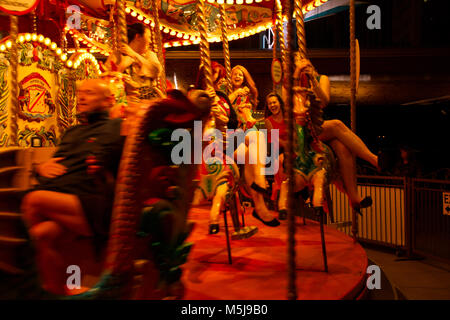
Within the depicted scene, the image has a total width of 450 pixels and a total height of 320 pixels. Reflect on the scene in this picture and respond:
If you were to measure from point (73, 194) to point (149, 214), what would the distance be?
1.41 feet

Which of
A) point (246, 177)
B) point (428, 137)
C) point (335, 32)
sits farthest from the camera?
point (335, 32)

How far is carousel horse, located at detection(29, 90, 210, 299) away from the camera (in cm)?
189

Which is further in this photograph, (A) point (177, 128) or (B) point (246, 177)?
(B) point (246, 177)

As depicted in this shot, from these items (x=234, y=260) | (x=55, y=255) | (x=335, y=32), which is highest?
(x=335, y=32)

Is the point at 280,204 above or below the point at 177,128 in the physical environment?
below

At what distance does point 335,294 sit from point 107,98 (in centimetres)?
212

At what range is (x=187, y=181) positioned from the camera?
7.13 ft

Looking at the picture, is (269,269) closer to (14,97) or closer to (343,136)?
(343,136)

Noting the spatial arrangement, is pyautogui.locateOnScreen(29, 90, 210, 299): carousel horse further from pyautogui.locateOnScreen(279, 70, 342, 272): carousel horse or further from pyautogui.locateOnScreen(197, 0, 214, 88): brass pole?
pyautogui.locateOnScreen(279, 70, 342, 272): carousel horse

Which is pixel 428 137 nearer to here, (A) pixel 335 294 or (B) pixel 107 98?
(A) pixel 335 294

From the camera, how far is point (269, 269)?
350 cm

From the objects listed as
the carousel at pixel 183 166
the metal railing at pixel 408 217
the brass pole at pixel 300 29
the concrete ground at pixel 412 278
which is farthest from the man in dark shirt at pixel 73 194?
the metal railing at pixel 408 217
